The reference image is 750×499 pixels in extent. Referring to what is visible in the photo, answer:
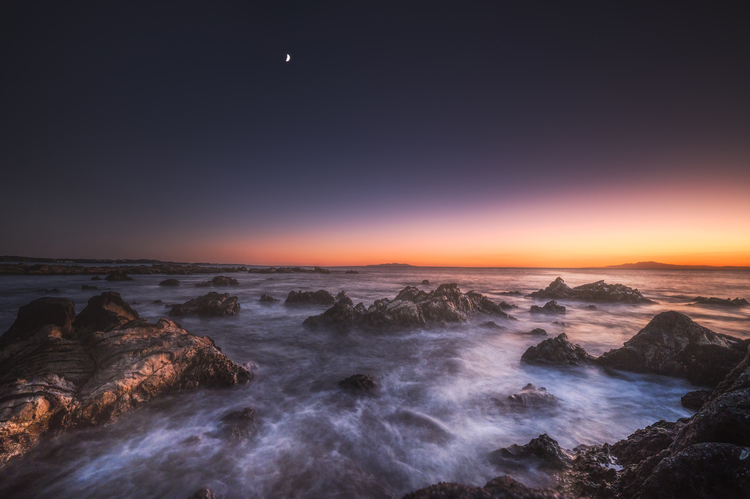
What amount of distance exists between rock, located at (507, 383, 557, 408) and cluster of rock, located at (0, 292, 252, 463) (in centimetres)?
655

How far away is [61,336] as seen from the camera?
577 centimetres

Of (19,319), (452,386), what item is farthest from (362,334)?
(19,319)

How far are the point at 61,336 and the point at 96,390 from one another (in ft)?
7.90

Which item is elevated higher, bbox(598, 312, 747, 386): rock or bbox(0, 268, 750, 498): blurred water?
bbox(598, 312, 747, 386): rock

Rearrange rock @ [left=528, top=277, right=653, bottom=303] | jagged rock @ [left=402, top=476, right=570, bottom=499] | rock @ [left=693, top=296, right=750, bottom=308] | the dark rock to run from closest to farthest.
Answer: jagged rock @ [left=402, top=476, right=570, bottom=499], the dark rock, rock @ [left=693, top=296, right=750, bottom=308], rock @ [left=528, top=277, right=653, bottom=303]

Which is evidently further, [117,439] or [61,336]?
[61,336]

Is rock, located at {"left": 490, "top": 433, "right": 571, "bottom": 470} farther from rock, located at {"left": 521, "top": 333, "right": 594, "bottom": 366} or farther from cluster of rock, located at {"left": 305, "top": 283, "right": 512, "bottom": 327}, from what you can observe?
cluster of rock, located at {"left": 305, "top": 283, "right": 512, "bottom": 327}

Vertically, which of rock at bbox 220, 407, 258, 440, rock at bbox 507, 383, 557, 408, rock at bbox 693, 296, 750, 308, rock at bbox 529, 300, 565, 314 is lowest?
rock at bbox 693, 296, 750, 308

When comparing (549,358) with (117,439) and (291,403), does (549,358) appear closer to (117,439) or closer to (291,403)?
(291,403)

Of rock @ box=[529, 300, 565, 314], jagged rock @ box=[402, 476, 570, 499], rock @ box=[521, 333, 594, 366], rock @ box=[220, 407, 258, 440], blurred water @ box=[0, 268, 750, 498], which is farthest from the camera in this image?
rock @ box=[529, 300, 565, 314]

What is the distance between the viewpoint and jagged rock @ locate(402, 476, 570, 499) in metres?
2.26

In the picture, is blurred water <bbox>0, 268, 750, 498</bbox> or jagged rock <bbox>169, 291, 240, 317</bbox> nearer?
blurred water <bbox>0, 268, 750, 498</bbox>

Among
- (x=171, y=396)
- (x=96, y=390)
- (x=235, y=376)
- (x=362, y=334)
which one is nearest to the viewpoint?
(x=96, y=390)

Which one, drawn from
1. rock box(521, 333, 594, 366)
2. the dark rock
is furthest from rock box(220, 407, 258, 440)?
the dark rock
